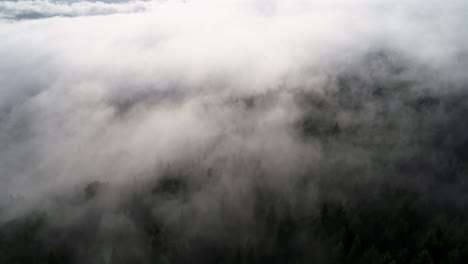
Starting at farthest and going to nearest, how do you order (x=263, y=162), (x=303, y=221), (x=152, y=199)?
(x=263, y=162) < (x=152, y=199) < (x=303, y=221)

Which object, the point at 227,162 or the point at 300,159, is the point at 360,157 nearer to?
the point at 300,159

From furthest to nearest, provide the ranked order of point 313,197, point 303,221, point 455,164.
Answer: point 455,164 → point 313,197 → point 303,221

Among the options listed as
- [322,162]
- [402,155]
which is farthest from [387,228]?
[402,155]

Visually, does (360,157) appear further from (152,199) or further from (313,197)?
(152,199)

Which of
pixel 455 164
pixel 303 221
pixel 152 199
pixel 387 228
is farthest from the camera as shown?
pixel 455 164

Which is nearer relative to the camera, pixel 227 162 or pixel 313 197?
pixel 313 197

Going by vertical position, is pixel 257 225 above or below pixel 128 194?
above

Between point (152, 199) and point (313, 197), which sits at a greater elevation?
point (313, 197)

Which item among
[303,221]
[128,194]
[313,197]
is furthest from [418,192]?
[128,194]

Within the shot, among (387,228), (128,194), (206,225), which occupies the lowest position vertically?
(128,194)
